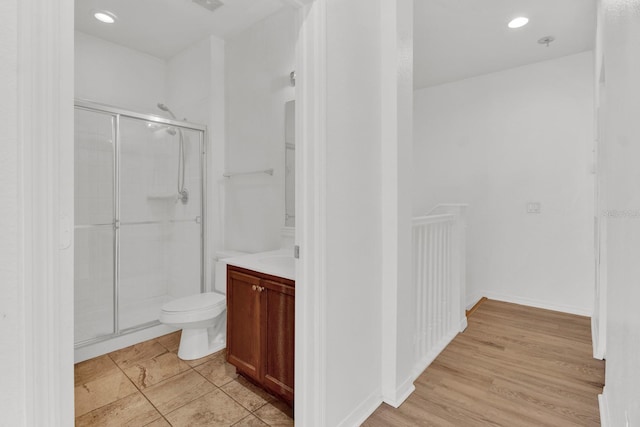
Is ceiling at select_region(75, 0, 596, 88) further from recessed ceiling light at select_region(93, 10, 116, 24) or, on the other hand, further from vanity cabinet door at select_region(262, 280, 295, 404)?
vanity cabinet door at select_region(262, 280, 295, 404)

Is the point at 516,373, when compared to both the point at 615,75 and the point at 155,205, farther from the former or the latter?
the point at 155,205

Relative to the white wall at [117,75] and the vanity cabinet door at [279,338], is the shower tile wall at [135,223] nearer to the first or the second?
the white wall at [117,75]

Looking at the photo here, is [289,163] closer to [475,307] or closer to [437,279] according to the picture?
[437,279]

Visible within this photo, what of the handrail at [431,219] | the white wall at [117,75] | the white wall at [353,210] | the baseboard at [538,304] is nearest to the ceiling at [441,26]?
the white wall at [117,75]

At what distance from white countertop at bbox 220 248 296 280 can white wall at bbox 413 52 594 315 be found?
271 centimetres

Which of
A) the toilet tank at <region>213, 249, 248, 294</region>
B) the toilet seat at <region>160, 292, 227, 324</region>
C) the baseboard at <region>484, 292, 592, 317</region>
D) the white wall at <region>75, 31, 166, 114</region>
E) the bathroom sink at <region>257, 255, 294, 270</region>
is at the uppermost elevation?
the white wall at <region>75, 31, 166, 114</region>

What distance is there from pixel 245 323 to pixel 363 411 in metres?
0.83

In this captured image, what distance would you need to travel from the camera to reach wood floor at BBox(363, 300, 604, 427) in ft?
5.62

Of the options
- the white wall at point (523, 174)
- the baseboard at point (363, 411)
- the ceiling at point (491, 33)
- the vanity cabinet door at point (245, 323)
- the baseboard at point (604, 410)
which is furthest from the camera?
the white wall at point (523, 174)

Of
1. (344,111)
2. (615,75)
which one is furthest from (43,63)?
(615,75)

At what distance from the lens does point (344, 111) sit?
5.22 feet

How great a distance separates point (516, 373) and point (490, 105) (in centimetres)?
295

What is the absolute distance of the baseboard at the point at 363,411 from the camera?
1617mm

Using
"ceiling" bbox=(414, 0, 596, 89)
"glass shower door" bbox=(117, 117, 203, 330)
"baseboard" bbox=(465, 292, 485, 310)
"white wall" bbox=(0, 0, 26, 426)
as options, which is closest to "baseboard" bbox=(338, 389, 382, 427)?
"white wall" bbox=(0, 0, 26, 426)
